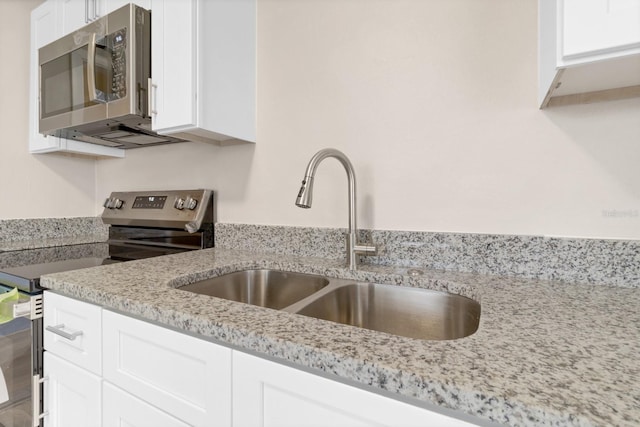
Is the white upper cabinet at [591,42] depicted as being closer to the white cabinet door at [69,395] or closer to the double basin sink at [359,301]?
the double basin sink at [359,301]

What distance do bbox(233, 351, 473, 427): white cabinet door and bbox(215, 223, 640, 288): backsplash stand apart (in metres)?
0.61

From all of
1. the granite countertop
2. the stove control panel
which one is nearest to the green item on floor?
the granite countertop

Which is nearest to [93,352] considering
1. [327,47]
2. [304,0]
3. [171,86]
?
[171,86]

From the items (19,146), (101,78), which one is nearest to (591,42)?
(101,78)

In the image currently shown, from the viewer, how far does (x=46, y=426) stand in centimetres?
91

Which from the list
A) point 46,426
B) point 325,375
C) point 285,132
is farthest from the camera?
point 285,132

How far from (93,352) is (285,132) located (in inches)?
37.2

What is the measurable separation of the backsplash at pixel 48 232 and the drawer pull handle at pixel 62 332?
0.94m

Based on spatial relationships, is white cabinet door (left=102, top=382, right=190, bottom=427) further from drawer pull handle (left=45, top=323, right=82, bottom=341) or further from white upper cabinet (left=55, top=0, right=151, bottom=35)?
white upper cabinet (left=55, top=0, right=151, bottom=35)

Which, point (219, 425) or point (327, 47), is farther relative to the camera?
point (327, 47)

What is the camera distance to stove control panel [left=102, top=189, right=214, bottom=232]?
145 centimetres

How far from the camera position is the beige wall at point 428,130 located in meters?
0.83

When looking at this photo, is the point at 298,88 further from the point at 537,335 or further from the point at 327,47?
the point at 537,335

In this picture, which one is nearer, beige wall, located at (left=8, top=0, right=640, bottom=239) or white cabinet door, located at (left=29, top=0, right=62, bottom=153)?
beige wall, located at (left=8, top=0, right=640, bottom=239)
